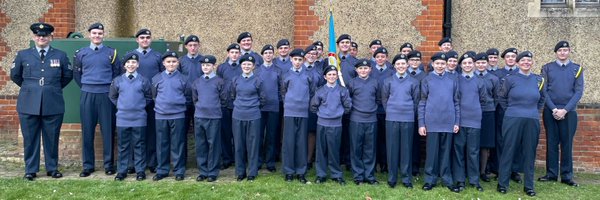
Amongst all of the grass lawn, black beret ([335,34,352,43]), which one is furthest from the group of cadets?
black beret ([335,34,352,43])

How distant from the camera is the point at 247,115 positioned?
695 cm

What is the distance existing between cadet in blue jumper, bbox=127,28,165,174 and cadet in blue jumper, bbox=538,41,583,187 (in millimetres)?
5087

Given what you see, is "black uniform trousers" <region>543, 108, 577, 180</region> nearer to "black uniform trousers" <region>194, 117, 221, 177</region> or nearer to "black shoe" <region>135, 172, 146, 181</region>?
"black uniform trousers" <region>194, 117, 221, 177</region>

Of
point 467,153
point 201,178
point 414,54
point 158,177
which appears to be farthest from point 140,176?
point 467,153

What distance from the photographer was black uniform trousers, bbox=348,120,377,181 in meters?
6.92

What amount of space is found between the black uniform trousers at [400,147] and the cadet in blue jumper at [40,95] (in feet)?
13.5

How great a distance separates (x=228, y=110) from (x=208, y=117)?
74 cm

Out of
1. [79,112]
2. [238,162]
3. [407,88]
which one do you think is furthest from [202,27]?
[407,88]

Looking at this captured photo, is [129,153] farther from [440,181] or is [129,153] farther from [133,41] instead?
[440,181]

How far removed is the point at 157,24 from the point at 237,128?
3489 mm

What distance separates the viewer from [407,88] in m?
6.75

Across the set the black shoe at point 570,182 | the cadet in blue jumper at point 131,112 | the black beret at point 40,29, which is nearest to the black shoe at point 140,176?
the cadet in blue jumper at point 131,112

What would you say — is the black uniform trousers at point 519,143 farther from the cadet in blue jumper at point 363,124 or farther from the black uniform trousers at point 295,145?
the black uniform trousers at point 295,145

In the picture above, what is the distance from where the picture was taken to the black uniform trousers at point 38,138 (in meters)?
7.06
